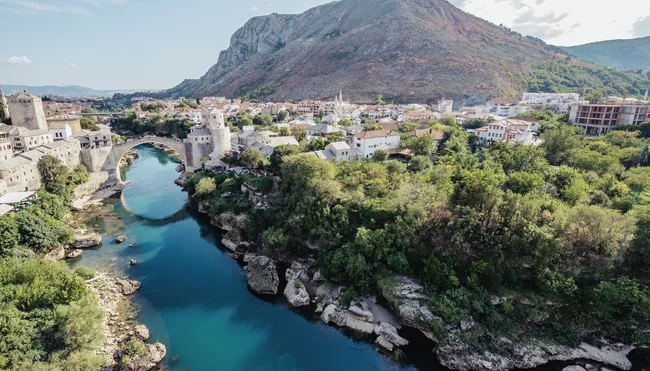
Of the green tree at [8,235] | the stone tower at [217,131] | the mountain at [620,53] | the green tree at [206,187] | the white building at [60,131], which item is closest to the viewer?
the green tree at [8,235]

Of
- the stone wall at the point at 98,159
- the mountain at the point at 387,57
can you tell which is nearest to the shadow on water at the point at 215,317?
the stone wall at the point at 98,159

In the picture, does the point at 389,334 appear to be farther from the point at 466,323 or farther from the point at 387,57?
the point at 387,57

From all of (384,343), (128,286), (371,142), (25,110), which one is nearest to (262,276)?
(128,286)

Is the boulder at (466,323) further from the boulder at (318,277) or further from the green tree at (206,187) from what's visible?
the green tree at (206,187)

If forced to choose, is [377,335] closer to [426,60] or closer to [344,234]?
[344,234]

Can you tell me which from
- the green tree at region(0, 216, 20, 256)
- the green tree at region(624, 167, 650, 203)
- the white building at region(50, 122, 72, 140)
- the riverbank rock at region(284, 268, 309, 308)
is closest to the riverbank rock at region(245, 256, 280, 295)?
the riverbank rock at region(284, 268, 309, 308)

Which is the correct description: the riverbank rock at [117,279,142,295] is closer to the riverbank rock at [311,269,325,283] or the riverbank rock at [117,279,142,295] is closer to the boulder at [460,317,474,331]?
the riverbank rock at [311,269,325,283]
